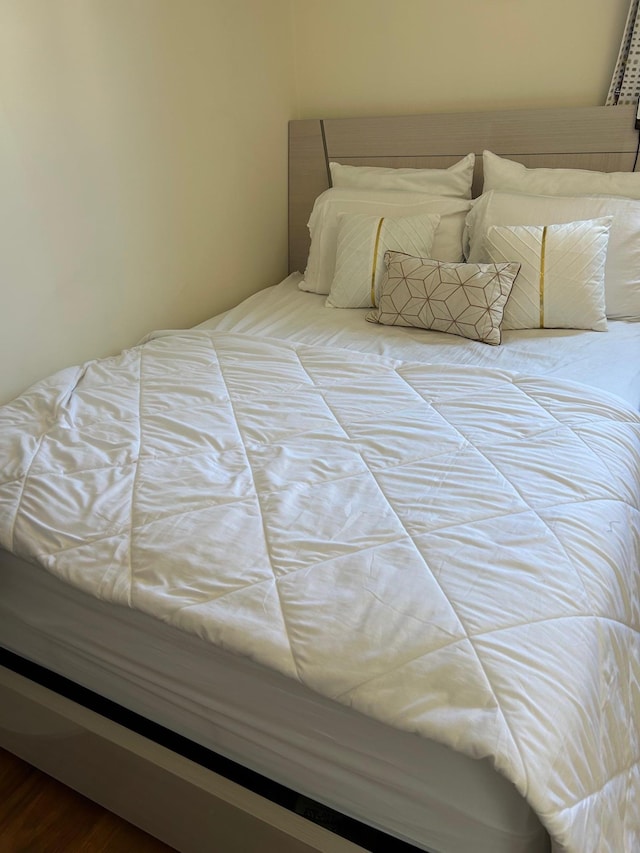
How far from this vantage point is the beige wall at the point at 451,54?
2.26 m

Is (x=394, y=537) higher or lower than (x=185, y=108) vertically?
lower

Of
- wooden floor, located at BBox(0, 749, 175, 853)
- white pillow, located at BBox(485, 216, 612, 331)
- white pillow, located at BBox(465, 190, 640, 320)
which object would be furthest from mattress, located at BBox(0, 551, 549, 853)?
white pillow, located at BBox(465, 190, 640, 320)

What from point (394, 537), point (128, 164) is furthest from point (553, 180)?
point (394, 537)

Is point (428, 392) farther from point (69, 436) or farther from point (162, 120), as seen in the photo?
point (162, 120)

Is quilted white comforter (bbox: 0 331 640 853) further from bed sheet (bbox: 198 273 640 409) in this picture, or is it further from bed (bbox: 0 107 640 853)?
bed sheet (bbox: 198 273 640 409)

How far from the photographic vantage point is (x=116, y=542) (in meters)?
1.17

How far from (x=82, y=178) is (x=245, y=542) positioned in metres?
1.38

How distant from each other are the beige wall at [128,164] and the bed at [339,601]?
12.0 inches

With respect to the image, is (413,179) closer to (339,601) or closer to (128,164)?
(128,164)

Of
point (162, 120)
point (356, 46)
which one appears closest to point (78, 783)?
point (162, 120)

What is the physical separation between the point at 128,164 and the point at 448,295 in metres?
1.11

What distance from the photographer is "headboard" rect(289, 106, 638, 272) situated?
88.3 inches

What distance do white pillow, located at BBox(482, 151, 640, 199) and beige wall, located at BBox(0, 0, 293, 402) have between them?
3.21 feet

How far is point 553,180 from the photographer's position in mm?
2203
